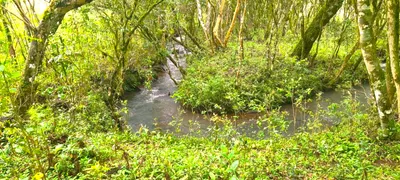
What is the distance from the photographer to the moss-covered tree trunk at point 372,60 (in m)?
4.79

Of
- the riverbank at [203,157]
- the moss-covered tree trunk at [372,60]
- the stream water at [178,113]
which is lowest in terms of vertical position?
the stream water at [178,113]

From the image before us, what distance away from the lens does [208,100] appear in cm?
1108

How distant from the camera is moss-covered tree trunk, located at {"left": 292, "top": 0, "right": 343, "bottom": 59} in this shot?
11846 mm

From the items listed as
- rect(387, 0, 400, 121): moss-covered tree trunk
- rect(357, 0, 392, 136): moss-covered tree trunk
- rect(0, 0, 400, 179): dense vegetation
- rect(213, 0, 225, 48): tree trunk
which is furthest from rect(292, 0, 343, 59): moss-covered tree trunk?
rect(387, 0, 400, 121): moss-covered tree trunk

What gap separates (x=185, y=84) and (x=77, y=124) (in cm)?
601

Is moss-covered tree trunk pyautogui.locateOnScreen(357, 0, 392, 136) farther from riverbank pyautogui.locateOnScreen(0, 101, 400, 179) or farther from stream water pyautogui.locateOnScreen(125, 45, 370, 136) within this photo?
stream water pyautogui.locateOnScreen(125, 45, 370, 136)

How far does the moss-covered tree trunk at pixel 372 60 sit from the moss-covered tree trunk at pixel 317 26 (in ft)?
23.9

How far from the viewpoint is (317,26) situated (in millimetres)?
12609

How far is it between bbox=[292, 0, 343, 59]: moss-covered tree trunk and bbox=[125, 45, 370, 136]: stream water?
2282 mm

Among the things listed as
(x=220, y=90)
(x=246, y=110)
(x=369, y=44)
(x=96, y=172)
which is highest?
(x=369, y=44)

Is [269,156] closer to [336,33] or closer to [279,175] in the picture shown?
[279,175]

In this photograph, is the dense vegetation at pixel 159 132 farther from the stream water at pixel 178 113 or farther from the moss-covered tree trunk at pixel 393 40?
the stream water at pixel 178 113

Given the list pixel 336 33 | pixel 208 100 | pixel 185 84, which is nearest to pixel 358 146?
pixel 208 100

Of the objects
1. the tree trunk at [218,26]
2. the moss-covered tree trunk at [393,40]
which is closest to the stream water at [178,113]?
the tree trunk at [218,26]
